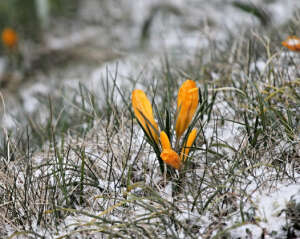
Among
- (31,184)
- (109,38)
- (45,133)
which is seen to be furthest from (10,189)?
(109,38)

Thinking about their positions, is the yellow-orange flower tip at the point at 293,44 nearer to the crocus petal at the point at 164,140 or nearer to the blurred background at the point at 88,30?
the crocus petal at the point at 164,140

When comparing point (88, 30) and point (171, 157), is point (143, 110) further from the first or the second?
point (88, 30)

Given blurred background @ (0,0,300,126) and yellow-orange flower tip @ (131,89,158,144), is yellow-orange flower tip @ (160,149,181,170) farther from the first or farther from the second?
blurred background @ (0,0,300,126)

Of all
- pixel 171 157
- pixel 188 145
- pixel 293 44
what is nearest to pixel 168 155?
pixel 171 157

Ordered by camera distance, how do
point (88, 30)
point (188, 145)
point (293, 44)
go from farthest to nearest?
point (88, 30) → point (293, 44) → point (188, 145)

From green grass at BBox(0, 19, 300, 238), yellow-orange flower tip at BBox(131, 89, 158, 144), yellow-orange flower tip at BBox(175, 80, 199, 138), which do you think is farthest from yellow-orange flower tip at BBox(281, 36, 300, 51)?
yellow-orange flower tip at BBox(131, 89, 158, 144)

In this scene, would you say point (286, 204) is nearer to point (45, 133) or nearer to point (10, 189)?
point (10, 189)
